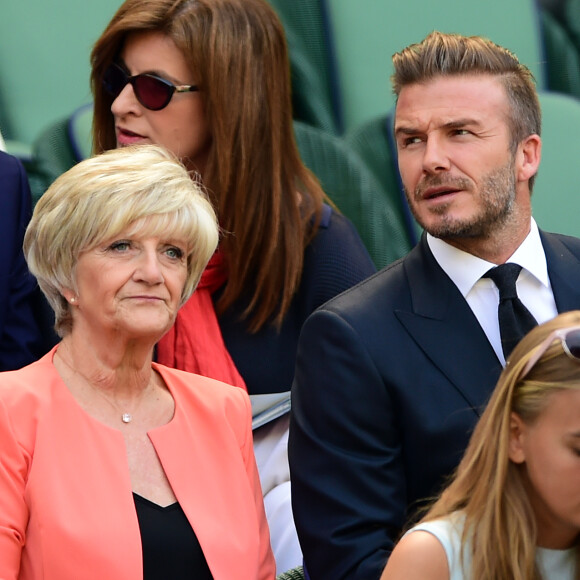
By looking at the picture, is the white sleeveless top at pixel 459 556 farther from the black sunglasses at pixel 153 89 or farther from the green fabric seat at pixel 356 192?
the green fabric seat at pixel 356 192

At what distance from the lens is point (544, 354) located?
210 cm

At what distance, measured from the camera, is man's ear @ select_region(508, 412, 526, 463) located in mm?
2094

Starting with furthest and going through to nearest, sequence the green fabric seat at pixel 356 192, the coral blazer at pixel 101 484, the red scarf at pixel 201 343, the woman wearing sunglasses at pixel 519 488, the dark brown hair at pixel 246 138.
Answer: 1. the green fabric seat at pixel 356 192
2. the dark brown hair at pixel 246 138
3. the red scarf at pixel 201 343
4. the coral blazer at pixel 101 484
5. the woman wearing sunglasses at pixel 519 488

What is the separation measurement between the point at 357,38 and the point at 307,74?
23 cm

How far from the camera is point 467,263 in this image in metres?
2.63

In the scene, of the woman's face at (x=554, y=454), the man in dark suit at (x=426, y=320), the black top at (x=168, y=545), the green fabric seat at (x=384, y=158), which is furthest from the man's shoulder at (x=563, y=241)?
the green fabric seat at (x=384, y=158)

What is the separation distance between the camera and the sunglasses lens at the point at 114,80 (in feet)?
10.5

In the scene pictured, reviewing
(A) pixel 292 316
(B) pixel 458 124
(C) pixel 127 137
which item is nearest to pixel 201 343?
(A) pixel 292 316

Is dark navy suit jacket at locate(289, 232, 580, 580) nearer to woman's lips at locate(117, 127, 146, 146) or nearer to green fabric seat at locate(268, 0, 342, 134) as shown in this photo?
woman's lips at locate(117, 127, 146, 146)

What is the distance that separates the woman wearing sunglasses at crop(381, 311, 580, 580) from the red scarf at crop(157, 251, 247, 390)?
965 millimetres

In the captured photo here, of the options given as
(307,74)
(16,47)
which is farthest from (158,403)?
(307,74)

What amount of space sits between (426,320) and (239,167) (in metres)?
0.82

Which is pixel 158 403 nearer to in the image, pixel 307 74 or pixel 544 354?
pixel 544 354

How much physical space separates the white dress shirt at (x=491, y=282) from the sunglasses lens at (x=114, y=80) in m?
0.99
